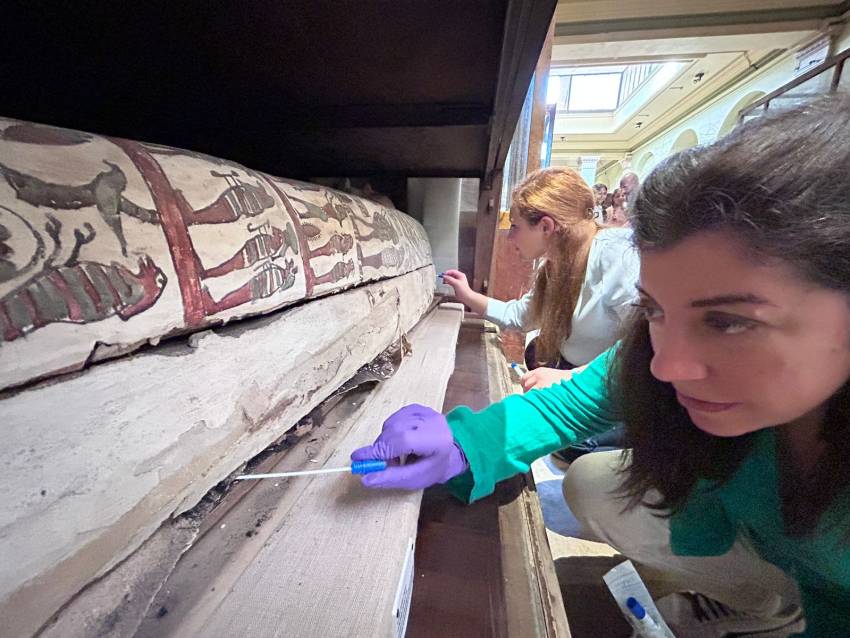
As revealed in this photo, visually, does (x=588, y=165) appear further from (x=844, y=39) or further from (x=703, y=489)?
(x=703, y=489)

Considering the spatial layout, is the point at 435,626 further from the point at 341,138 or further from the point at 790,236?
the point at 341,138

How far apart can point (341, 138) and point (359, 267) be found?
659mm

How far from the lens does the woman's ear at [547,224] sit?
1201mm

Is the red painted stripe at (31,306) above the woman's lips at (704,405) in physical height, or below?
above

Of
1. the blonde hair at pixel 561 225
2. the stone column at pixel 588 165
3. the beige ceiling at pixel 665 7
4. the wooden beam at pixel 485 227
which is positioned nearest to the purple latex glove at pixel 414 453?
the blonde hair at pixel 561 225

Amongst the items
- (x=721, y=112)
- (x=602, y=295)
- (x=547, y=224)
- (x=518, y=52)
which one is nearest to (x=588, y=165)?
(x=721, y=112)

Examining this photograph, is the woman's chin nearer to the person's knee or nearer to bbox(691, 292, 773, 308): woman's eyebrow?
bbox(691, 292, 773, 308): woman's eyebrow

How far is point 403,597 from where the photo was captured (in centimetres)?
36

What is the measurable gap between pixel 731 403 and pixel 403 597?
36 cm

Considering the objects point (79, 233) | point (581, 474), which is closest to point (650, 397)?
point (581, 474)

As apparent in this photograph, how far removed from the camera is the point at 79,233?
0.27 metres

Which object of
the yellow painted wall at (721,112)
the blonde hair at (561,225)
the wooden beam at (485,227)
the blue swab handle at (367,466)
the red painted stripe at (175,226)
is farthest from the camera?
the yellow painted wall at (721,112)

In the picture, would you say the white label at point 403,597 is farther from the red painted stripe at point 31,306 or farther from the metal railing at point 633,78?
the metal railing at point 633,78

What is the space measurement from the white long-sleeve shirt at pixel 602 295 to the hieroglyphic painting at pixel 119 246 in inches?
35.2
